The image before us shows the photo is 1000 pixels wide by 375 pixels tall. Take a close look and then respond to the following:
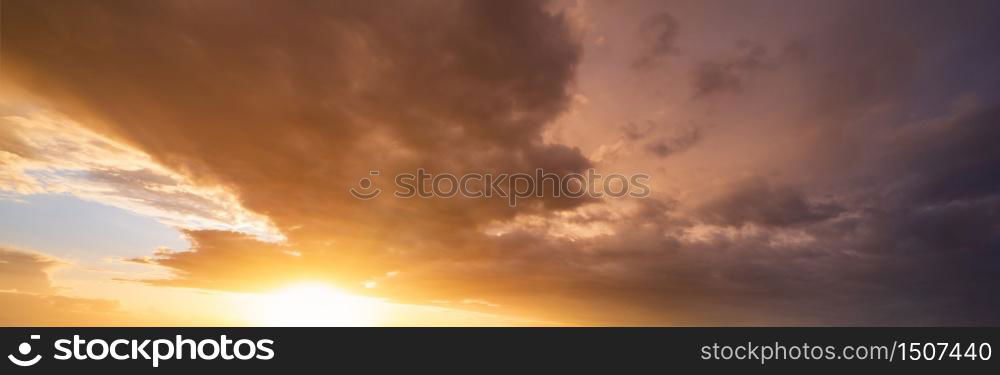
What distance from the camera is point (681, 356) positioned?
31.5 m

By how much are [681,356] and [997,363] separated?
84.0 feet

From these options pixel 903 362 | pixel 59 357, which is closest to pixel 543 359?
pixel 903 362

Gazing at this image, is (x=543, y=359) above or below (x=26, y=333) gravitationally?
below

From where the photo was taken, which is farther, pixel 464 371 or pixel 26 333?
pixel 464 371

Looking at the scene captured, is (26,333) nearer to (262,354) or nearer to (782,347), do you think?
(262,354)

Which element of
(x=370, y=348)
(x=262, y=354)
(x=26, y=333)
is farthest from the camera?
(x=370, y=348)

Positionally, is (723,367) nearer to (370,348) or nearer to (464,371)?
(464,371)

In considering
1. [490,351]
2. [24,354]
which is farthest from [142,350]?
[490,351]

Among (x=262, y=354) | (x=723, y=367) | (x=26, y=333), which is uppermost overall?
(x=26, y=333)

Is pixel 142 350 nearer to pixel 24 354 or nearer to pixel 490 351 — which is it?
pixel 24 354

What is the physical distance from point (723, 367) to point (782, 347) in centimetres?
548

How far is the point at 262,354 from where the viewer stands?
88.9ft

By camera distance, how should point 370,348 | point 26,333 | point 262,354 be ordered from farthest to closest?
point 370,348
point 262,354
point 26,333

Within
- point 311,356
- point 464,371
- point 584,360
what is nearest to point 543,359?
point 584,360
